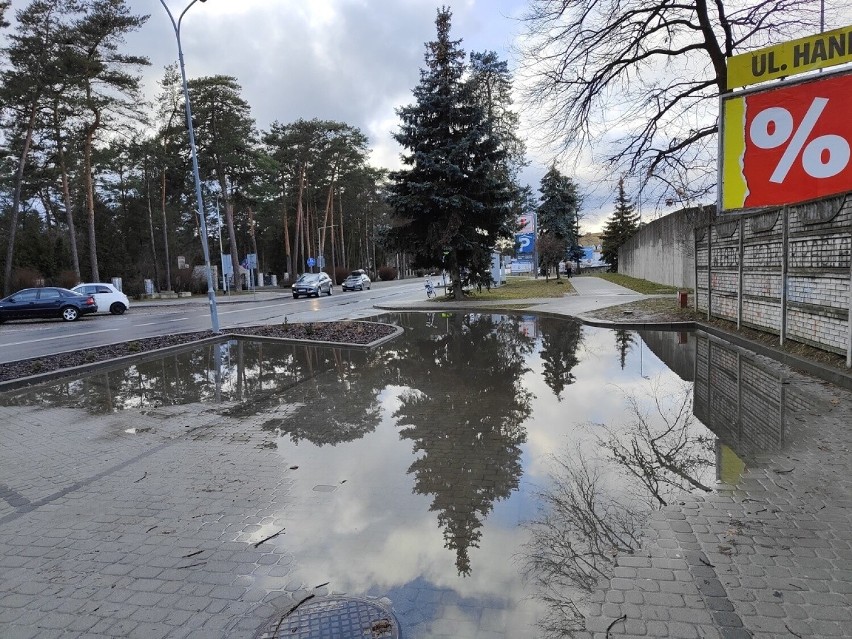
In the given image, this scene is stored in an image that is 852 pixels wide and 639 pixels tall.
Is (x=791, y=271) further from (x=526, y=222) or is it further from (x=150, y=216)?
(x=150, y=216)

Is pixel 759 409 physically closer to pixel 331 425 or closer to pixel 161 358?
pixel 331 425

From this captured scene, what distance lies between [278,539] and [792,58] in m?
11.7

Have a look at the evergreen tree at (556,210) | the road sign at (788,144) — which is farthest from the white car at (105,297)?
the evergreen tree at (556,210)

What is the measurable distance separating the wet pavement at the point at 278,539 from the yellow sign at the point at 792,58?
616cm

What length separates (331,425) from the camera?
7059 millimetres

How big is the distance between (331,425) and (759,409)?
5.49 metres

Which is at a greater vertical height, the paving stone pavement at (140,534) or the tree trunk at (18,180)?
the tree trunk at (18,180)

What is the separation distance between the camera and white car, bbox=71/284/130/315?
28422mm

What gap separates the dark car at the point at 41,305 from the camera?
979 inches

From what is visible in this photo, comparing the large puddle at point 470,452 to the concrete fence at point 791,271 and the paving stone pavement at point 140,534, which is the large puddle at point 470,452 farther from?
the concrete fence at point 791,271

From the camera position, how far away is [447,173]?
87.5 ft

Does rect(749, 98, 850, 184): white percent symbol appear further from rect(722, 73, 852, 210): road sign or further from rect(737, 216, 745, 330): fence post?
rect(737, 216, 745, 330): fence post

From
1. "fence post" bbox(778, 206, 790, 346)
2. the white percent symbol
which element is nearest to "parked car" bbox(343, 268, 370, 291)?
the white percent symbol

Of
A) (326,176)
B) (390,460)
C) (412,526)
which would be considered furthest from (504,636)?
(326,176)
